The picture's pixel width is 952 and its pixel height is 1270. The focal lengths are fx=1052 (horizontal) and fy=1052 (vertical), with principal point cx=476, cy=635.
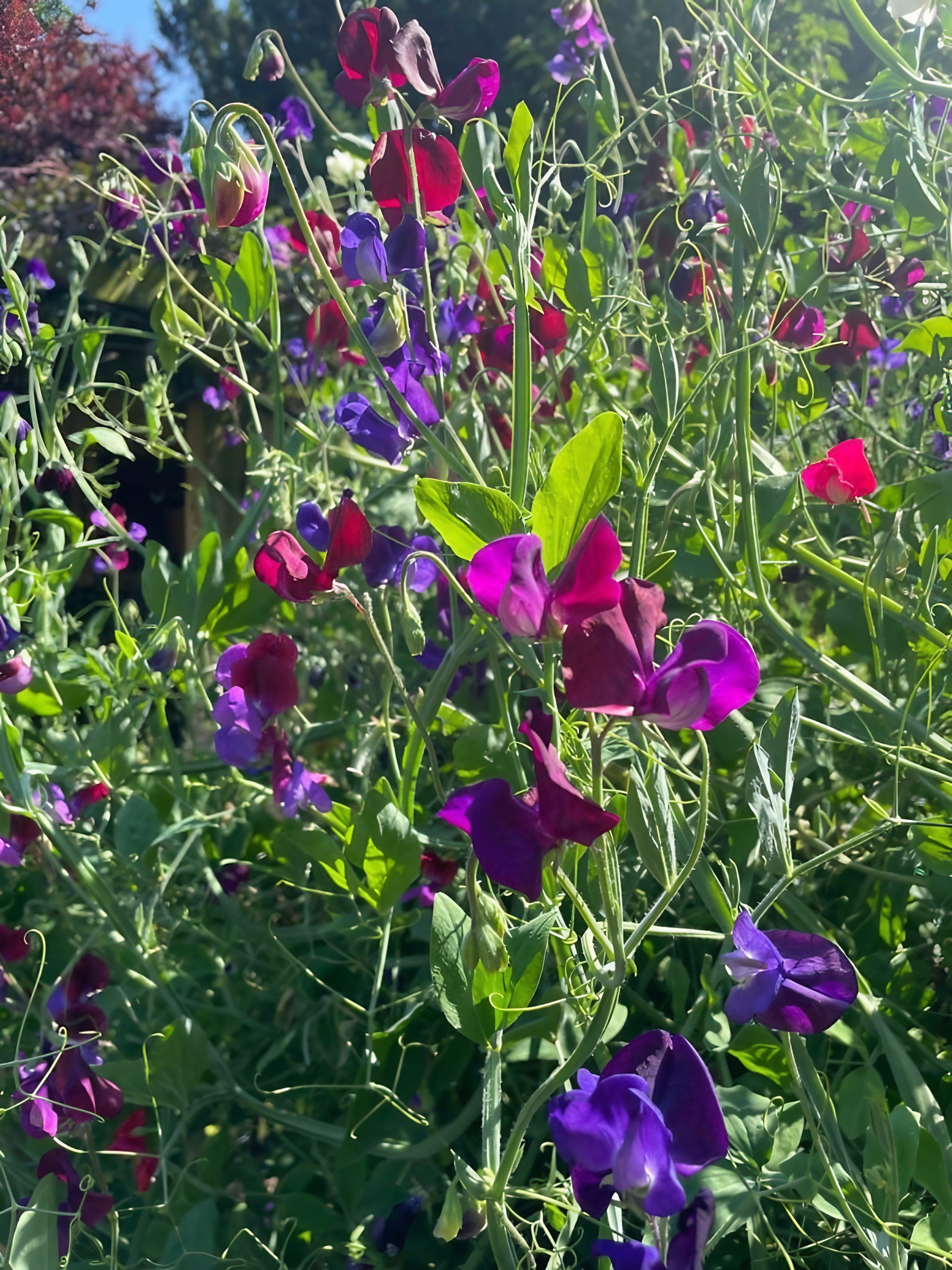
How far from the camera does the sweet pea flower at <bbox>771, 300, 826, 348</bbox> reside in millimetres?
932

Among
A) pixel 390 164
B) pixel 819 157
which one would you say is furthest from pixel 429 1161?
pixel 819 157

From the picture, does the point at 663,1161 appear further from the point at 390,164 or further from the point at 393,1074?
the point at 390,164

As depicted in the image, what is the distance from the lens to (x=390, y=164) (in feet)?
2.15

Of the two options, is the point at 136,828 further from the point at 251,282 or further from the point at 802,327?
the point at 802,327

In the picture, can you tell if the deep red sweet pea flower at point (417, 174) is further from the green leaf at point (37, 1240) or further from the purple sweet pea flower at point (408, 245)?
the green leaf at point (37, 1240)

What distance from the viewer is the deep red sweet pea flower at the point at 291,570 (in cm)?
66

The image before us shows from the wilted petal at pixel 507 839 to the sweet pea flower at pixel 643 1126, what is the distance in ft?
0.32

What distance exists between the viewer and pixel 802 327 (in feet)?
3.06

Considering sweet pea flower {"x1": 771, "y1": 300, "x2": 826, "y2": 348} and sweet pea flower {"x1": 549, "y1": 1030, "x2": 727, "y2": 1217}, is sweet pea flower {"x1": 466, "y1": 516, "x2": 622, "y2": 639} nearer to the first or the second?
sweet pea flower {"x1": 549, "y1": 1030, "x2": 727, "y2": 1217}

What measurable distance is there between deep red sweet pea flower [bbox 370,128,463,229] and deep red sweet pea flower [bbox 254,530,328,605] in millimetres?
220

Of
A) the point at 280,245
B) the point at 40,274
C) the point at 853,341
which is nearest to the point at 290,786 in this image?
the point at 853,341

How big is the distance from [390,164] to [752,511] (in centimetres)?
32

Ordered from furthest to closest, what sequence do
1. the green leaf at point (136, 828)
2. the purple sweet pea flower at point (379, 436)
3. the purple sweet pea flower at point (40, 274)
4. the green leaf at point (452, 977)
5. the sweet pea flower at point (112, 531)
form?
the purple sweet pea flower at point (40, 274), the sweet pea flower at point (112, 531), the green leaf at point (136, 828), the purple sweet pea flower at point (379, 436), the green leaf at point (452, 977)

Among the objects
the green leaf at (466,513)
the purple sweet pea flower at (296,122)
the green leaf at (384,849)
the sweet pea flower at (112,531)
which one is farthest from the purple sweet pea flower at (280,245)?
the green leaf at (466,513)
